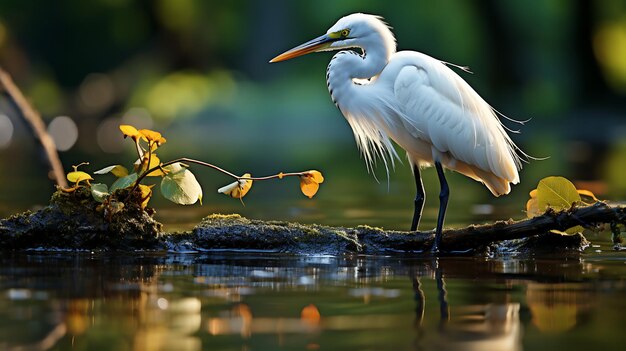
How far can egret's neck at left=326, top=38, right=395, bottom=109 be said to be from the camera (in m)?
8.40

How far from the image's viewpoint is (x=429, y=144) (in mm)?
8414

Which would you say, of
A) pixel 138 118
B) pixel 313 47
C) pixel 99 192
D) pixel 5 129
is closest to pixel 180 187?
pixel 99 192

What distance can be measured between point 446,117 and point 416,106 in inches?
9.6

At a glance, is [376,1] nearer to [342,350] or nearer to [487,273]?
[487,273]

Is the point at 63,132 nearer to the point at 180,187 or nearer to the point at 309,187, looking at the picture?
the point at 309,187

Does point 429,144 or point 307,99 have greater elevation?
point 307,99

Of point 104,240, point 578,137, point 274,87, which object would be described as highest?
point 274,87

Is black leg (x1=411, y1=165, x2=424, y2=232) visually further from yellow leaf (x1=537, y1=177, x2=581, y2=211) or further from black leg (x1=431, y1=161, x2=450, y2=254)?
yellow leaf (x1=537, y1=177, x2=581, y2=211)

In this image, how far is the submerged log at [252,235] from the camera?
7367 millimetres

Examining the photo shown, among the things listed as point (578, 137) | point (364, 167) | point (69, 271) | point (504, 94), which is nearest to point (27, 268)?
point (69, 271)

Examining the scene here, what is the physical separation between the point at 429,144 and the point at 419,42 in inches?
887

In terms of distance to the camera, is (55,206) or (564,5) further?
(564,5)

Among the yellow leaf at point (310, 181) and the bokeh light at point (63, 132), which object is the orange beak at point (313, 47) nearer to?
the yellow leaf at point (310, 181)

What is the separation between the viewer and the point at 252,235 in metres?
7.64
